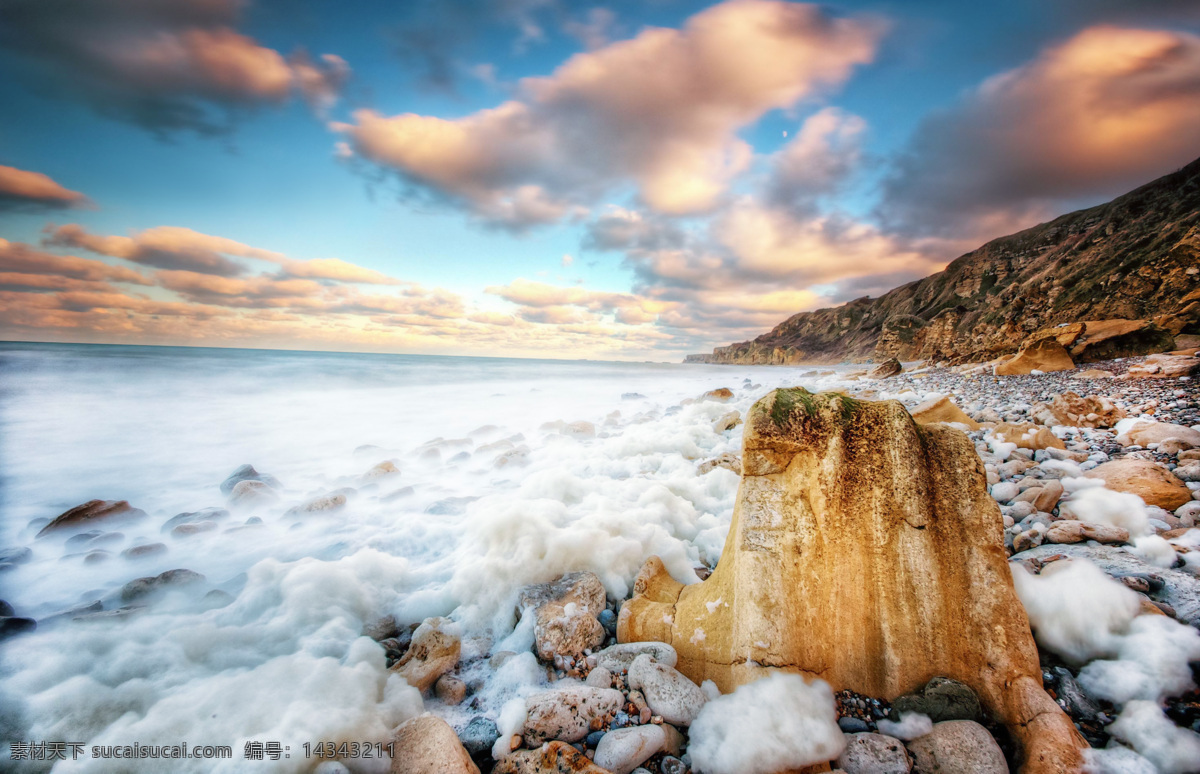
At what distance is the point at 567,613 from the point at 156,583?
4976mm

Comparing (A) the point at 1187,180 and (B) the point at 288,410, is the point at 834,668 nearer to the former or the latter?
(B) the point at 288,410

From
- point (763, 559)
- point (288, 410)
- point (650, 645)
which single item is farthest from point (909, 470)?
point (288, 410)

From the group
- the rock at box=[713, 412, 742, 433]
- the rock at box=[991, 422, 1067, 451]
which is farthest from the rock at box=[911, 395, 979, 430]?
the rock at box=[713, 412, 742, 433]

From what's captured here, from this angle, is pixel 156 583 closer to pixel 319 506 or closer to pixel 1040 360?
pixel 319 506

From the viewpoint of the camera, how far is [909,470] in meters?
Result: 2.65

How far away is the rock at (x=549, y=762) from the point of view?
7.15ft

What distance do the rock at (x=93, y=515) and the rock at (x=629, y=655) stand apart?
8528mm

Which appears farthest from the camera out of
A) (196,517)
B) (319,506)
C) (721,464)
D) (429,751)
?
(721,464)

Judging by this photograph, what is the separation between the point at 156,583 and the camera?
465cm

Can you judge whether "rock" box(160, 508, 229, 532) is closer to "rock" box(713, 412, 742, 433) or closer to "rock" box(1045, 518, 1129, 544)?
"rock" box(713, 412, 742, 433)

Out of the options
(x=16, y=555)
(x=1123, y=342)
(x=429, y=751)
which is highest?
(x=1123, y=342)

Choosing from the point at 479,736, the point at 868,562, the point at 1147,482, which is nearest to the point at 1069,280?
the point at 1147,482

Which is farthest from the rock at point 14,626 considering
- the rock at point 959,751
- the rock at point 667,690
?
the rock at point 959,751

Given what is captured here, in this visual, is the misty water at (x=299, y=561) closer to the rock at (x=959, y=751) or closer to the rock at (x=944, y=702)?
the rock at (x=944, y=702)
